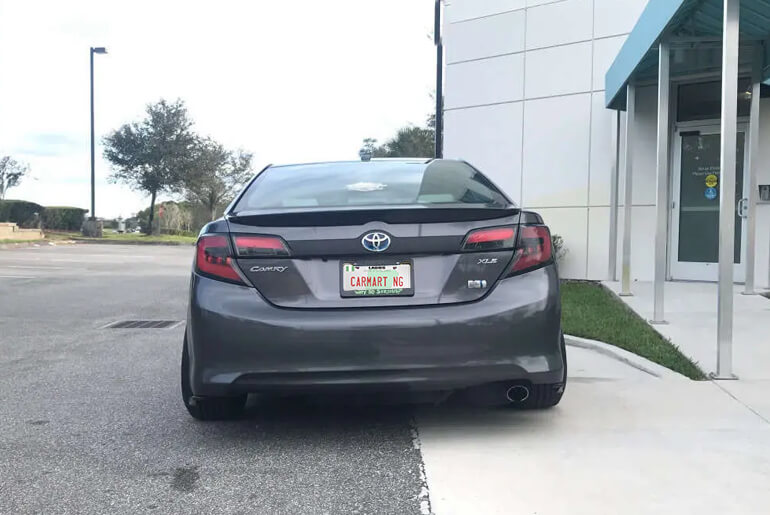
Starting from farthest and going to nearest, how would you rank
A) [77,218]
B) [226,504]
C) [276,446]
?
[77,218]
[276,446]
[226,504]

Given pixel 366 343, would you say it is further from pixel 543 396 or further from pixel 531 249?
pixel 543 396

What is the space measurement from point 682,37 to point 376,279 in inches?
241

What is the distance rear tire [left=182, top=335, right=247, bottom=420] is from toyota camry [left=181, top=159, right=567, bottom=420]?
285 millimetres

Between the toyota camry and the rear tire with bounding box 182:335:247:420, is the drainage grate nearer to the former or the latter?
the rear tire with bounding box 182:335:247:420

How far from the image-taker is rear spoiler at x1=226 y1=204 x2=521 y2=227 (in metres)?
3.47

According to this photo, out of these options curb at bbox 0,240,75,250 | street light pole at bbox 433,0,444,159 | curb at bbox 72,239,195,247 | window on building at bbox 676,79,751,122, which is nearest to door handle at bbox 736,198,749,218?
window on building at bbox 676,79,751,122

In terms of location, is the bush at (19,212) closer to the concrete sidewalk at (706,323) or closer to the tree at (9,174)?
the tree at (9,174)

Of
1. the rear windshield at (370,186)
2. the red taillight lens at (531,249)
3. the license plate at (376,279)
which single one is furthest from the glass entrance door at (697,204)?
the license plate at (376,279)

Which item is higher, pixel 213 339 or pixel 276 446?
pixel 213 339

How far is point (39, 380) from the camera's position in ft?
17.5

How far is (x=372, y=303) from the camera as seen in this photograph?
11.1 ft

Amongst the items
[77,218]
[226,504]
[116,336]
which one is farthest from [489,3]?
[77,218]

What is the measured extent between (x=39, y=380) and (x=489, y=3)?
992 centimetres

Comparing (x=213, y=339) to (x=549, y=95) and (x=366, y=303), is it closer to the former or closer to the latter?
(x=366, y=303)
